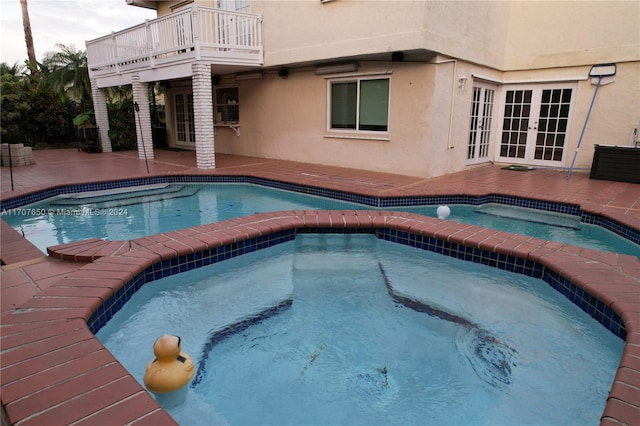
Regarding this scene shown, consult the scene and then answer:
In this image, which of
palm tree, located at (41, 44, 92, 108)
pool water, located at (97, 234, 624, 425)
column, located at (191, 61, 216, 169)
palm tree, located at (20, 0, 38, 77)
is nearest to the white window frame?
column, located at (191, 61, 216, 169)

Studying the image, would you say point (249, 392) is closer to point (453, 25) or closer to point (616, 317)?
point (616, 317)

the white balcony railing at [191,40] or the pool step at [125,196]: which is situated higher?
the white balcony railing at [191,40]

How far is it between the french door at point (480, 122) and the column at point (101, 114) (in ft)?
39.2

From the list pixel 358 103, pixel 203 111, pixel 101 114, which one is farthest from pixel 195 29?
pixel 101 114

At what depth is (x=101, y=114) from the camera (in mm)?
13344

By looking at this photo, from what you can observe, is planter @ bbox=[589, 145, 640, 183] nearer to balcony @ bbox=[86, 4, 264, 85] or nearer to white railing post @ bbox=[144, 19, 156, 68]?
balcony @ bbox=[86, 4, 264, 85]

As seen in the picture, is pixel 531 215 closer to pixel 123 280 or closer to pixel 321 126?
pixel 321 126

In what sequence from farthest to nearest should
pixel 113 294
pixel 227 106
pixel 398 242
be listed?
pixel 227 106, pixel 398 242, pixel 113 294

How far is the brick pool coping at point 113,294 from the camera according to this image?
166 cm

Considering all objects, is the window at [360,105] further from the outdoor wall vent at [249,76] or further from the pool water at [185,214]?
the pool water at [185,214]

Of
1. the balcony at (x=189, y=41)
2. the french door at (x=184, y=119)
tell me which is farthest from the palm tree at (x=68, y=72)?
the balcony at (x=189, y=41)

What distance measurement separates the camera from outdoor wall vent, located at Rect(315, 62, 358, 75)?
29.1 ft

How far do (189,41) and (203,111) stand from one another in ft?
5.47

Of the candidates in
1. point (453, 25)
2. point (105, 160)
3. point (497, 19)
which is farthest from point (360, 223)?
point (105, 160)
